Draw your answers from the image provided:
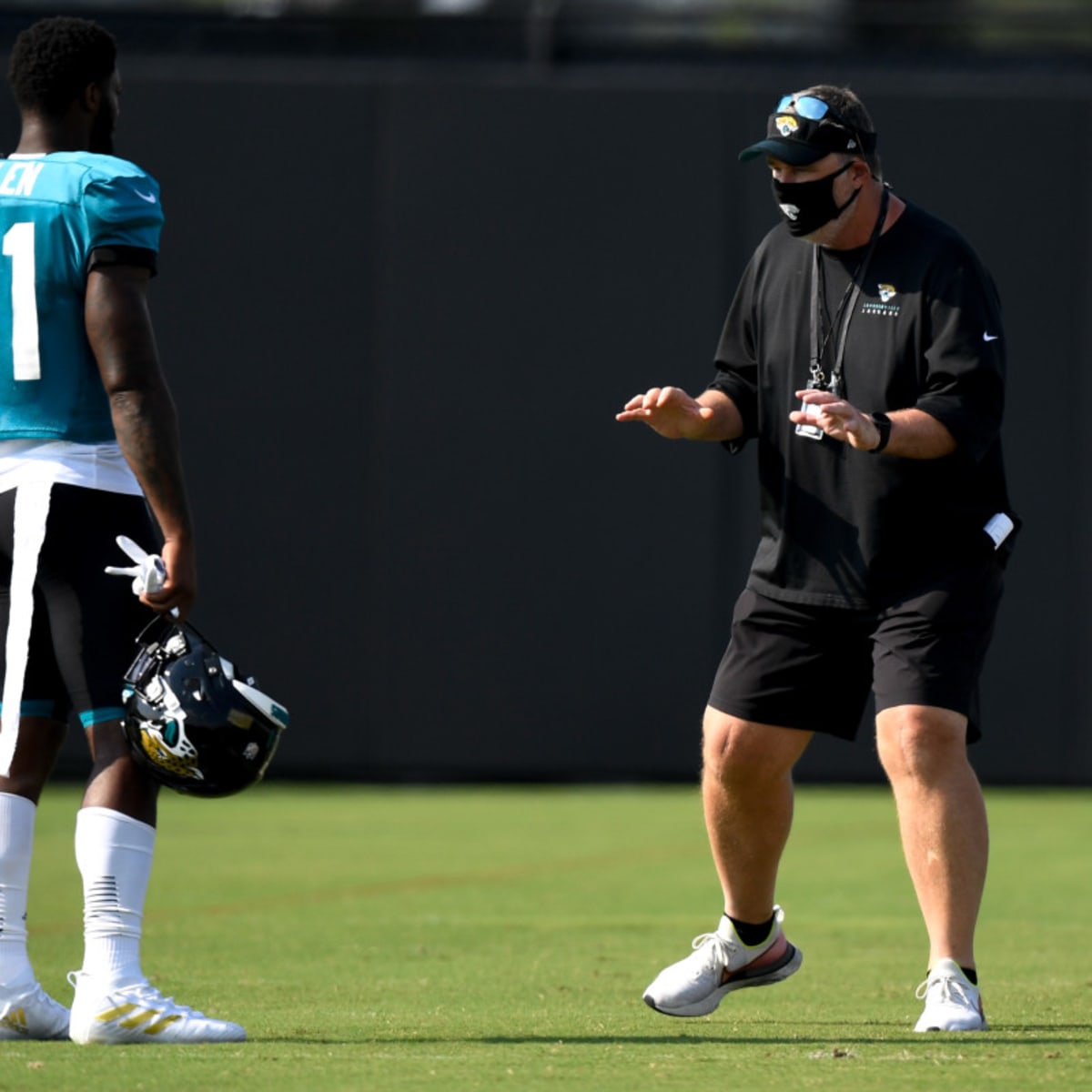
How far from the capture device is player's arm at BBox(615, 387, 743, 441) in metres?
5.07

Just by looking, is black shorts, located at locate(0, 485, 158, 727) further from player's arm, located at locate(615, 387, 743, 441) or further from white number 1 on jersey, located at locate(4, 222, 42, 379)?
player's arm, located at locate(615, 387, 743, 441)

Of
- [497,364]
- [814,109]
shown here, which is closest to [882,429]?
[814,109]

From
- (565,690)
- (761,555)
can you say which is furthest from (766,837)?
(565,690)

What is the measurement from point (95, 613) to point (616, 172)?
29.8 ft

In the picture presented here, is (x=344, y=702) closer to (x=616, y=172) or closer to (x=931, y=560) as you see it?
(x=616, y=172)

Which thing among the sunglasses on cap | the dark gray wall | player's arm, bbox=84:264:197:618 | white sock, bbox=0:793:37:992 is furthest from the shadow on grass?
the dark gray wall

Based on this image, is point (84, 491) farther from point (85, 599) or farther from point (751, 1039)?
point (751, 1039)

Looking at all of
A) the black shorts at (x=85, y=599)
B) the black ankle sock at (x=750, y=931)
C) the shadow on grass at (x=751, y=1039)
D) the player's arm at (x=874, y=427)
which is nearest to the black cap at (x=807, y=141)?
the player's arm at (x=874, y=427)

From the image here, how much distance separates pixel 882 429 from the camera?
185 inches

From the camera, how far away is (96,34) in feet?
15.2

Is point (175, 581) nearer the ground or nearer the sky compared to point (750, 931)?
nearer the sky

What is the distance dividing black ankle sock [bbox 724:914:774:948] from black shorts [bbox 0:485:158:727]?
1.73 m

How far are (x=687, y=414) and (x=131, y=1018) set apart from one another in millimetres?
1988

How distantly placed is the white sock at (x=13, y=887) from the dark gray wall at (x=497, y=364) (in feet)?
27.5
